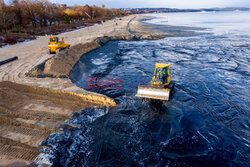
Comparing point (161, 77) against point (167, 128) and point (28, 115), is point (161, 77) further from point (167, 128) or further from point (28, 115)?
point (28, 115)

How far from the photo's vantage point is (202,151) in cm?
751

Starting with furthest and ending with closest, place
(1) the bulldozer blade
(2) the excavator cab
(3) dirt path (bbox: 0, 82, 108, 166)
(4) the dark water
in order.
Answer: (2) the excavator cab → (1) the bulldozer blade → (4) the dark water → (3) dirt path (bbox: 0, 82, 108, 166)

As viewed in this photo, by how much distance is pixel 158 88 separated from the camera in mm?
9922

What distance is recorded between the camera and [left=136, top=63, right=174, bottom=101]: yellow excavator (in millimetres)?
9789

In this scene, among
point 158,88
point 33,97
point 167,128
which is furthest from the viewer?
point 33,97

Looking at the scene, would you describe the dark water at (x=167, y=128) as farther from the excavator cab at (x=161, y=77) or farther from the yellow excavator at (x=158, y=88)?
the excavator cab at (x=161, y=77)

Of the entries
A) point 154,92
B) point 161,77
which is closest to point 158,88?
point 154,92

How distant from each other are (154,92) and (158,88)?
1.16ft

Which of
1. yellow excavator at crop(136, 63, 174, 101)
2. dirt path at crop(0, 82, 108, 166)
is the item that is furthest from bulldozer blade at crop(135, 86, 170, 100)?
dirt path at crop(0, 82, 108, 166)

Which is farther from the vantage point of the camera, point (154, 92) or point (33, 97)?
point (33, 97)

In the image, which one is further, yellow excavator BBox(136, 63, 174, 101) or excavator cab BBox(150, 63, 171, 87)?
excavator cab BBox(150, 63, 171, 87)

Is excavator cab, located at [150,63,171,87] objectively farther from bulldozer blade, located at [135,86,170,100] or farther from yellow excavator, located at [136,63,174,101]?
bulldozer blade, located at [135,86,170,100]

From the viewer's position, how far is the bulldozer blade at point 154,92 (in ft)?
31.9

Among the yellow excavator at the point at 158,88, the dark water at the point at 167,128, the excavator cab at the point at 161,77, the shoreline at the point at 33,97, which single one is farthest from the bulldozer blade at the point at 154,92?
the shoreline at the point at 33,97
